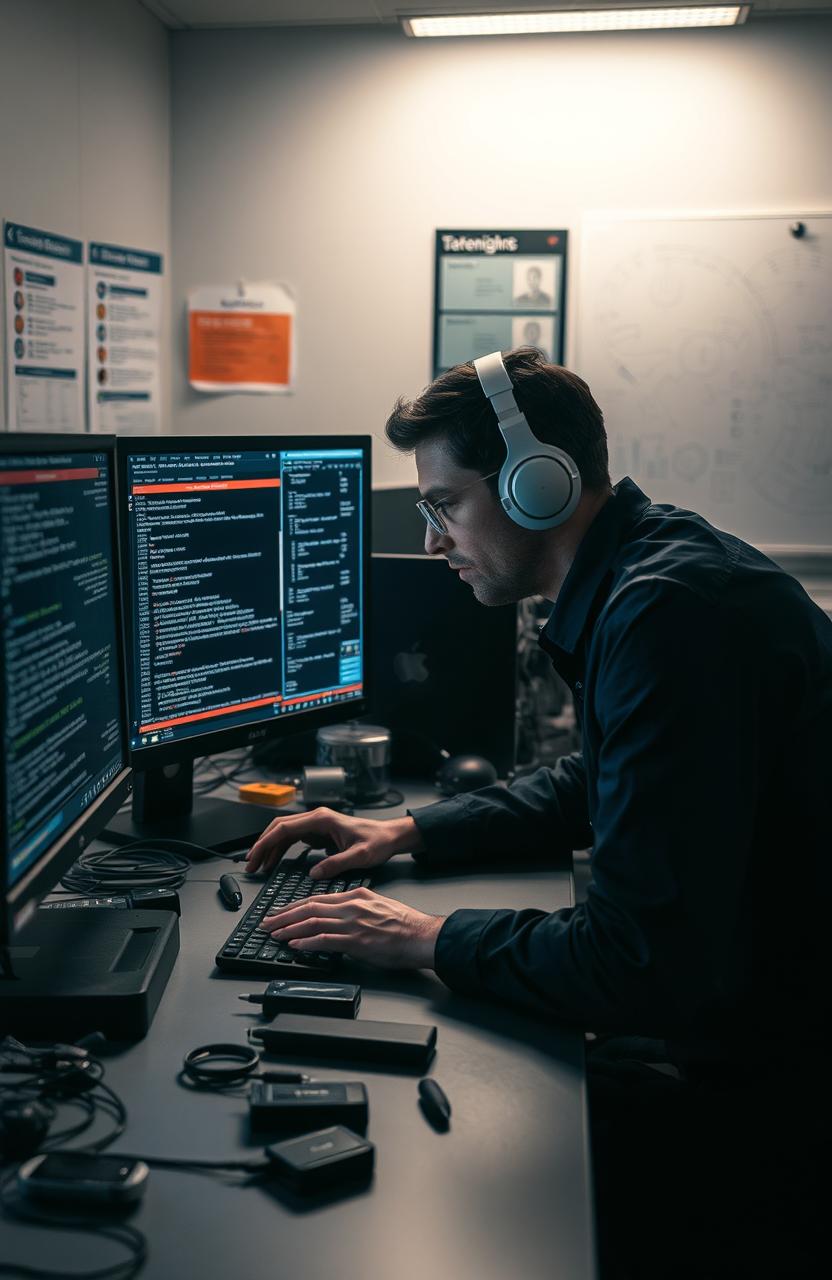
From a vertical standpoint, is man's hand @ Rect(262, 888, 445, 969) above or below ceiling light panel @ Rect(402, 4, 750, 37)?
below

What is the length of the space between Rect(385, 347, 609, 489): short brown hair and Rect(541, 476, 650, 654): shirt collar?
0.22ft

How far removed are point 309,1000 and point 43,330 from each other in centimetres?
189

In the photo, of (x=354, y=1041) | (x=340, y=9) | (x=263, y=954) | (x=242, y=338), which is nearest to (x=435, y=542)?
(x=263, y=954)

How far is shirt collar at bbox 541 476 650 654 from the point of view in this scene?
1.26 meters

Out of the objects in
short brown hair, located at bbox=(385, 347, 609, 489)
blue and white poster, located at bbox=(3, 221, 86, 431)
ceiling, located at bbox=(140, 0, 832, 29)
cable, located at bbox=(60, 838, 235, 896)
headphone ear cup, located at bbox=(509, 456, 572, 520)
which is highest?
ceiling, located at bbox=(140, 0, 832, 29)

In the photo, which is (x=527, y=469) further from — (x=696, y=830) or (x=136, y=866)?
(x=136, y=866)

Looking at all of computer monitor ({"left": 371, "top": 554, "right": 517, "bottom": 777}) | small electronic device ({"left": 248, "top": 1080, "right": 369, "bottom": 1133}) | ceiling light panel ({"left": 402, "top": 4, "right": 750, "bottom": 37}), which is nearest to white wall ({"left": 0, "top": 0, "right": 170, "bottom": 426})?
ceiling light panel ({"left": 402, "top": 4, "right": 750, "bottom": 37})

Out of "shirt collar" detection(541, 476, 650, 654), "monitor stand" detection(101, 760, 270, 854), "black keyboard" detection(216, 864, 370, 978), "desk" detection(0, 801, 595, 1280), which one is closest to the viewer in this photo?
"desk" detection(0, 801, 595, 1280)

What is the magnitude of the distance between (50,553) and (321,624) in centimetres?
71

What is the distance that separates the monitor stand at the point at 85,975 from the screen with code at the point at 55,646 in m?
0.12

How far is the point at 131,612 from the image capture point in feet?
4.49

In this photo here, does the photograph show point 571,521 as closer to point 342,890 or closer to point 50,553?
point 342,890

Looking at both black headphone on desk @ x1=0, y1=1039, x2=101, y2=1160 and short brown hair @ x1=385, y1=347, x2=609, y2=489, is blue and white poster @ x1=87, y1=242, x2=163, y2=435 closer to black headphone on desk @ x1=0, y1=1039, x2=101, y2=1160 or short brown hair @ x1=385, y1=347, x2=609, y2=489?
short brown hair @ x1=385, y1=347, x2=609, y2=489

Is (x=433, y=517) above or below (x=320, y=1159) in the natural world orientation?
above
